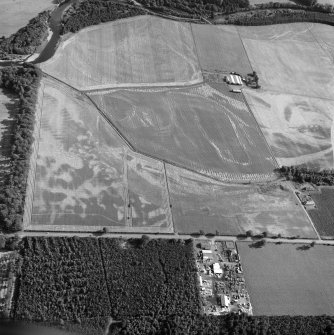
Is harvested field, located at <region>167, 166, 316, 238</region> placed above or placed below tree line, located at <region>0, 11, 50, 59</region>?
below

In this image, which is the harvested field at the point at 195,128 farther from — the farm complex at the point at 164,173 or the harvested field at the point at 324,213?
the harvested field at the point at 324,213

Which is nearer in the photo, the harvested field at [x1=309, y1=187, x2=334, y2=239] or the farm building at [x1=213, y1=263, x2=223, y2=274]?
the farm building at [x1=213, y1=263, x2=223, y2=274]

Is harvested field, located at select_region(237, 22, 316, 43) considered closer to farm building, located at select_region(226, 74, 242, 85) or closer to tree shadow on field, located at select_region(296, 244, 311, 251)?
farm building, located at select_region(226, 74, 242, 85)

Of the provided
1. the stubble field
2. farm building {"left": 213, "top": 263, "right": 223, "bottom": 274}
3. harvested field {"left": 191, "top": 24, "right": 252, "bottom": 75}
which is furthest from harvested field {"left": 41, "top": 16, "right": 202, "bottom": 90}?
farm building {"left": 213, "top": 263, "right": 223, "bottom": 274}

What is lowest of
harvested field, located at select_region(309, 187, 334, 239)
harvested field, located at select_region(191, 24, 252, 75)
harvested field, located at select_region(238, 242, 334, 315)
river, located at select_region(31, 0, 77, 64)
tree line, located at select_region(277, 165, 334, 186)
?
harvested field, located at select_region(238, 242, 334, 315)

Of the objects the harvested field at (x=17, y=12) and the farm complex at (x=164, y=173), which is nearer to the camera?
the farm complex at (x=164, y=173)

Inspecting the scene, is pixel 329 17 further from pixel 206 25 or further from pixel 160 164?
pixel 160 164

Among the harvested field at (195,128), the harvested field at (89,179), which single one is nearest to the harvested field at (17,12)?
the harvested field at (89,179)
